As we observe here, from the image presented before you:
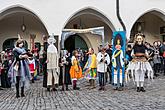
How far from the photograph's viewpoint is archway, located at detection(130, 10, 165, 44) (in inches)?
998

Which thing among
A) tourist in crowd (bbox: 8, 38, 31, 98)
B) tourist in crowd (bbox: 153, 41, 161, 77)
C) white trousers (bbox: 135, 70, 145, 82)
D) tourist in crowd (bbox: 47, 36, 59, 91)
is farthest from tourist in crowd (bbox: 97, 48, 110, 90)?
tourist in crowd (bbox: 153, 41, 161, 77)

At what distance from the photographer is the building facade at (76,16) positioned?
21.0m

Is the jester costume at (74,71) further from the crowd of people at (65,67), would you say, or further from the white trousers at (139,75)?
the white trousers at (139,75)

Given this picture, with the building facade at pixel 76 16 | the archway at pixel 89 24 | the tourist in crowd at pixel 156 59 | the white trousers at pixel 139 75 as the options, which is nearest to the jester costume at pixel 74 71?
the white trousers at pixel 139 75

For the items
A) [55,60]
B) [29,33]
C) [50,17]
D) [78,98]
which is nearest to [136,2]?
[50,17]

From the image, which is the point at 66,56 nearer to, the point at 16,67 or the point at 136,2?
the point at 16,67

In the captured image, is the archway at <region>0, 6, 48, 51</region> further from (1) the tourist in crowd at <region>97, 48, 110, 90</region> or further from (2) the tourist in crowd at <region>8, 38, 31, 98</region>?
(2) the tourist in crowd at <region>8, 38, 31, 98</region>

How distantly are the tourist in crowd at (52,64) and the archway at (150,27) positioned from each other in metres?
14.3

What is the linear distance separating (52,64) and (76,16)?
1150 cm

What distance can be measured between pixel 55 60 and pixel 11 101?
8.52ft

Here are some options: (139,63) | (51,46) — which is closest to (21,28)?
(51,46)

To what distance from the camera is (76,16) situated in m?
22.8

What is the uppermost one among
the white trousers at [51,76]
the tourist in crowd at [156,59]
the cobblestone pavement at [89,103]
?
the tourist in crowd at [156,59]

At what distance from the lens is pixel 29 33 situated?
2403 cm
